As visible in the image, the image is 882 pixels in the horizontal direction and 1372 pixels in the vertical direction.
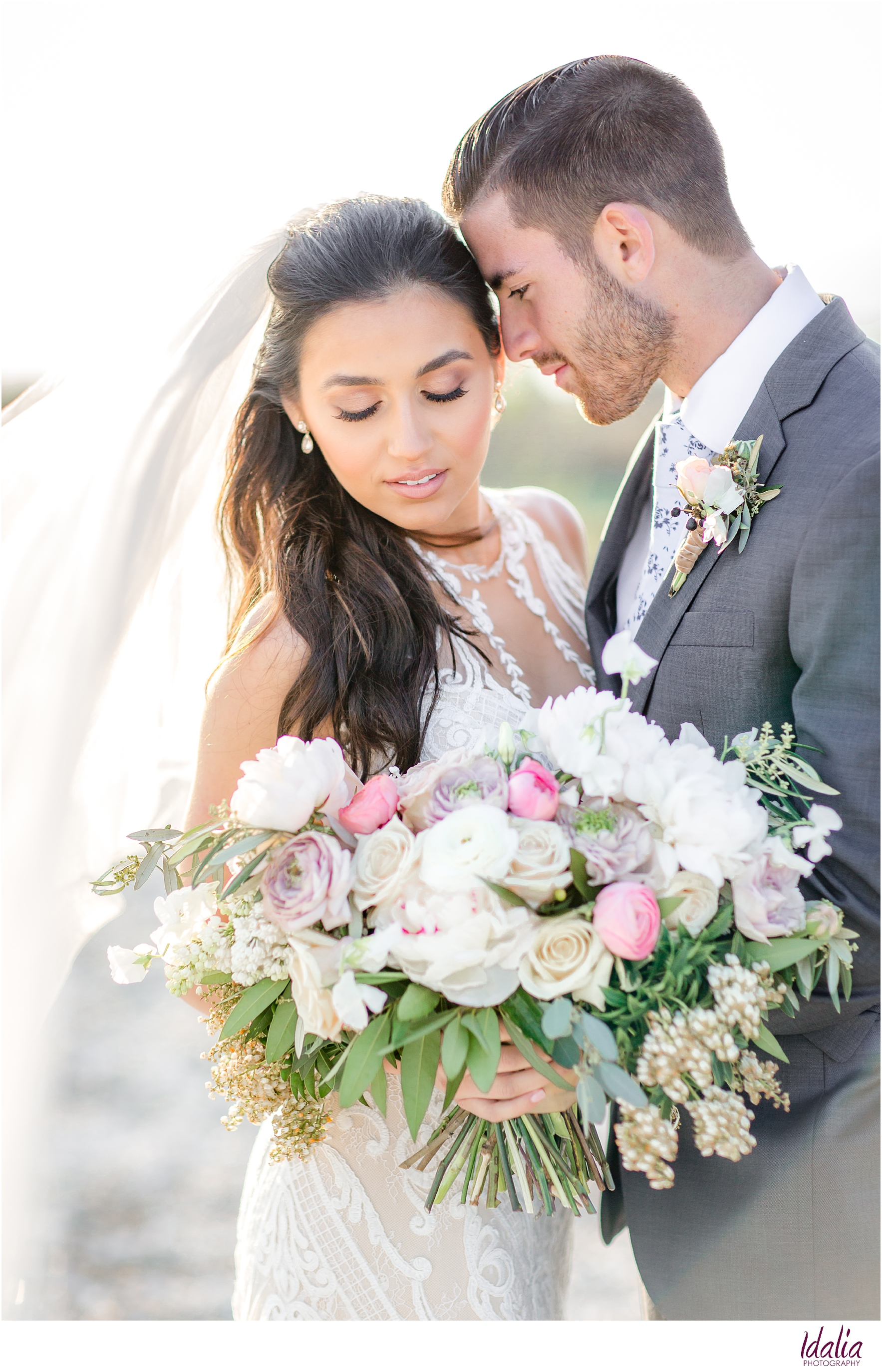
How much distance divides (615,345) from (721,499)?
25.1 inches

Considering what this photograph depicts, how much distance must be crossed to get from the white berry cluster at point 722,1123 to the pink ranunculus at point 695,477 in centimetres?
121

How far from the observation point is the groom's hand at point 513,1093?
5.80ft

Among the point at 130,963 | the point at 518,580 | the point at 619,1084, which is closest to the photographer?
the point at 619,1084

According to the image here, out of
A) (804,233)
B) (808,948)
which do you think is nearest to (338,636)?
(808,948)

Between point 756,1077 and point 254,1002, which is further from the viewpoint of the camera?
point 254,1002

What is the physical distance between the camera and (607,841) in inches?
62.9

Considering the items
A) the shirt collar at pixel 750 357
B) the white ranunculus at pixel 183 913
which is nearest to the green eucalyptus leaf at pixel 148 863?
the white ranunculus at pixel 183 913

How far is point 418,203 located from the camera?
257 cm

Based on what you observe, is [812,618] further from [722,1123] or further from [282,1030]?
[282,1030]

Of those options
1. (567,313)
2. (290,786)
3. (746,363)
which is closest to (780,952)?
(290,786)

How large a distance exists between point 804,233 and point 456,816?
9.00 ft

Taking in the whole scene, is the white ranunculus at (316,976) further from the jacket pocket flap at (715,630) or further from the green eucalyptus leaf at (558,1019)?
the jacket pocket flap at (715,630)

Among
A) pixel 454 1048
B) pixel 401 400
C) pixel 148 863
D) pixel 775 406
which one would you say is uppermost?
pixel 401 400

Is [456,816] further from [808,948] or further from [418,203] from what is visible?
[418,203]
